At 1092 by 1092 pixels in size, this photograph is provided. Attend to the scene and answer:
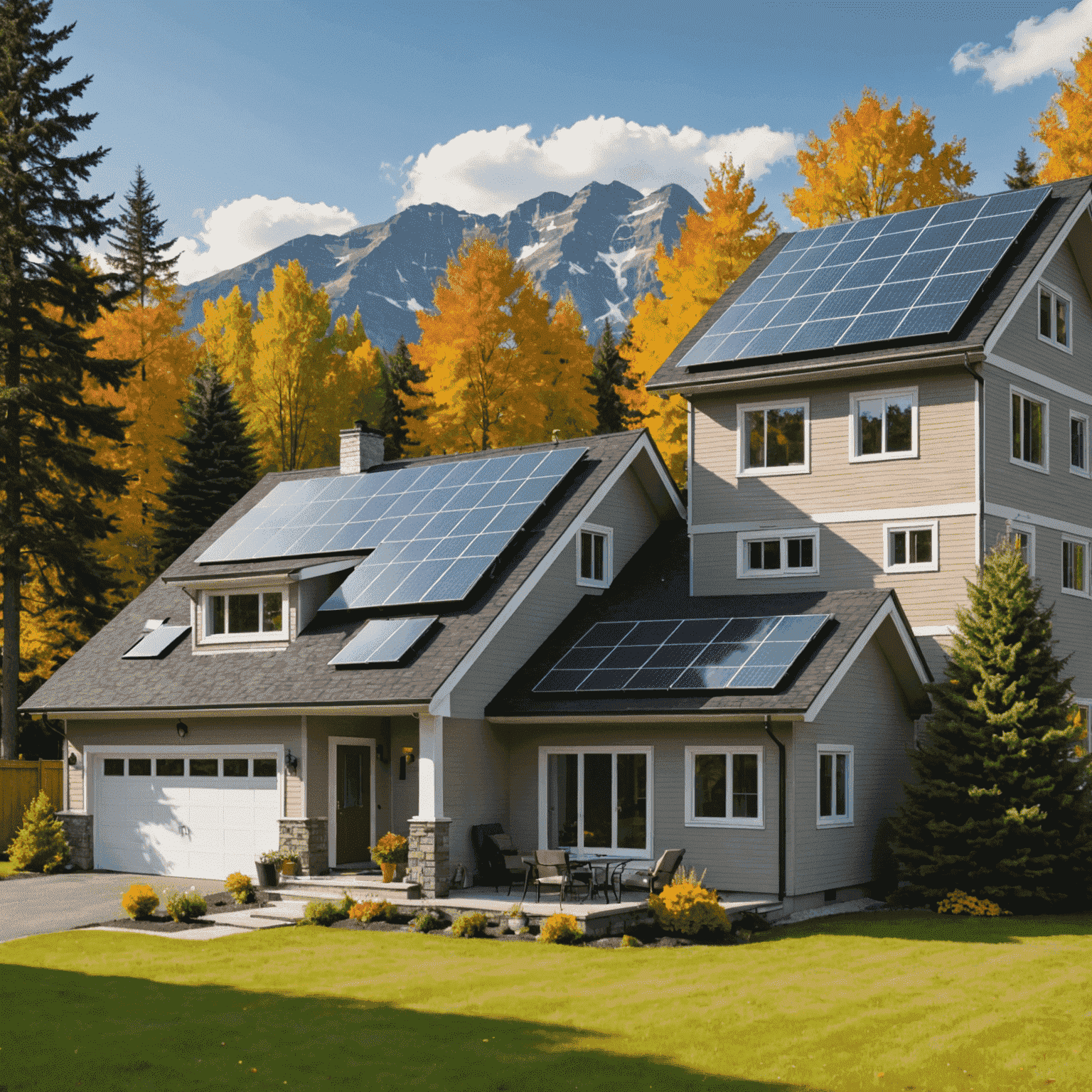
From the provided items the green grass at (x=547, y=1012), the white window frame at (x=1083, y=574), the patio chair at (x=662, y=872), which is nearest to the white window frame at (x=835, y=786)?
the patio chair at (x=662, y=872)

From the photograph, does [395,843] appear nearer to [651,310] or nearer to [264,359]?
[651,310]

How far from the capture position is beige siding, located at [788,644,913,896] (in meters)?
19.9

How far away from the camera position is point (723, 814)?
798 inches

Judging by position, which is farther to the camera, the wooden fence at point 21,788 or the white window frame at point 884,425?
the wooden fence at point 21,788

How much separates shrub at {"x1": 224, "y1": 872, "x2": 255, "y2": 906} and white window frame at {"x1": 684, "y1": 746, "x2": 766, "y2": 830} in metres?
7.09

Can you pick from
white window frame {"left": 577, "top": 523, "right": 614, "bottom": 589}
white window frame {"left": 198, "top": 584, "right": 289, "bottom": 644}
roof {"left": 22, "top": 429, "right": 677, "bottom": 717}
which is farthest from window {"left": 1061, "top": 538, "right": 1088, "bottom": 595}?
white window frame {"left": 198, "top": 584, "right": 289, "bottom": 644}

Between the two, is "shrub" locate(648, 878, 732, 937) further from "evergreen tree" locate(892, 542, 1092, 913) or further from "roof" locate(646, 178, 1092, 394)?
"roof" locate(646, 178, 1092, 394)

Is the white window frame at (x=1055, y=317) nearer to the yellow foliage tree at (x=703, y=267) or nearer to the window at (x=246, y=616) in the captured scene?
the yellow foliage tree at (x=703, y=267)

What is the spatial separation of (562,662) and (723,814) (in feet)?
12.8

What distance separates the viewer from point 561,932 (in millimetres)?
17125

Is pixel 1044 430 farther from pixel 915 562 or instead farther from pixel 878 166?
pixel 878 166

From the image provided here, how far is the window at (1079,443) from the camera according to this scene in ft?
87.5

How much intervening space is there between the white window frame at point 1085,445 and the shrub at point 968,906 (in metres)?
10.2

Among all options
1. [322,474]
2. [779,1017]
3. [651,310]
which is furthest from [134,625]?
[779,1017]
